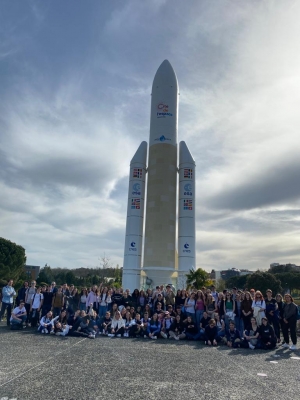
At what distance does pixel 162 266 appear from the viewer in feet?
77.8

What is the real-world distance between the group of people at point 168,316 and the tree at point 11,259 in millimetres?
30343

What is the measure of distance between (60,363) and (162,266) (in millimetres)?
16364

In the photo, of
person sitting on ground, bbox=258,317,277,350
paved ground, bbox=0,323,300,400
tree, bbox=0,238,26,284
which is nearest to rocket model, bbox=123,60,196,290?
person sitting on ground, bbox=258,317,277,350

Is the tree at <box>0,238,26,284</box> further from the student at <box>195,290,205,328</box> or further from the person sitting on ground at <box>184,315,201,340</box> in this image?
the person sitting on ground at <box>184,315,201,340</box>

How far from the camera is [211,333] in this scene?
11.4 metres

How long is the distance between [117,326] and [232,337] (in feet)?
13.4

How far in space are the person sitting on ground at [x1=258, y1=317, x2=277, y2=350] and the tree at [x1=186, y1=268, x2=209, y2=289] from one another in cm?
1222

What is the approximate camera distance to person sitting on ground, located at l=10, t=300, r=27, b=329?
13.1m

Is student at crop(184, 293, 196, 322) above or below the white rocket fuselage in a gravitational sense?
below

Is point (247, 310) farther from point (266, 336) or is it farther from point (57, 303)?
point (57, 303)

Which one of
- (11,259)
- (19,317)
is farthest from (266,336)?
(11,259)

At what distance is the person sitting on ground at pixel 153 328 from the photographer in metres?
12.3

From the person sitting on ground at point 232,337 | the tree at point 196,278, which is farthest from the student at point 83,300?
the tree at point 196,278

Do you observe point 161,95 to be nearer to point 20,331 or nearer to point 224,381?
point 20,331
